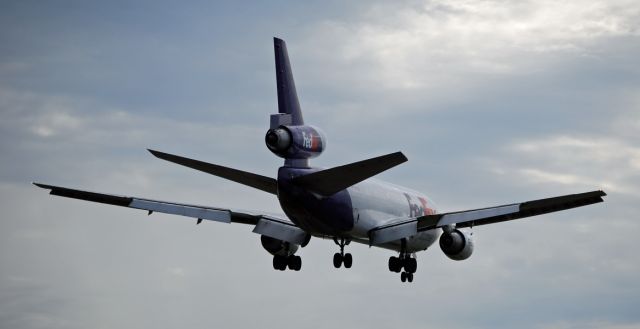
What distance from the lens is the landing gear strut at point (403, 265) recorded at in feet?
180

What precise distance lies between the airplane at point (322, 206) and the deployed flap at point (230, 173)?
0.04 metres

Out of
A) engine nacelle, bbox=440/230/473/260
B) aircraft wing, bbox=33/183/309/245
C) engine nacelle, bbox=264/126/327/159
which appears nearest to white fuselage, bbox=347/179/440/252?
engine nacelle, bbox=440/230/473/260

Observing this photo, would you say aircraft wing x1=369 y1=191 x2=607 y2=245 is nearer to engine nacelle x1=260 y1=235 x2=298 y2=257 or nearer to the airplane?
the airplane

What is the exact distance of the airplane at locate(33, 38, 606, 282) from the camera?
45438mm

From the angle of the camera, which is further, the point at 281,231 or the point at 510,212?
the point at 281,231

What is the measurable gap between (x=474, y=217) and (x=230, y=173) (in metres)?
11.6

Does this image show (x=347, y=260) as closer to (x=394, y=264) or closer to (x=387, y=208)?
(x=387, y=208)

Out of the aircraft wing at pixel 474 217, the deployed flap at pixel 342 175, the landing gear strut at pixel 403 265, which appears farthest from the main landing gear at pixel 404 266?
the deployed flap at pixel 342 175

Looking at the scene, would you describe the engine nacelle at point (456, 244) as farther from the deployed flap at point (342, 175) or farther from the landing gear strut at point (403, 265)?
the deployed flap at point (342, 175)

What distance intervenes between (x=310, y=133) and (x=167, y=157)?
704cm

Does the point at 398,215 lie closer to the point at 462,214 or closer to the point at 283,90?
the point at 462,214

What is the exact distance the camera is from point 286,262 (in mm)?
53781

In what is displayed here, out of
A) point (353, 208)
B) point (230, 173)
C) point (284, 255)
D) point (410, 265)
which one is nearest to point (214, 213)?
point (284, 255)

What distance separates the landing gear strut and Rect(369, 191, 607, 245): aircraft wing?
2562mm
